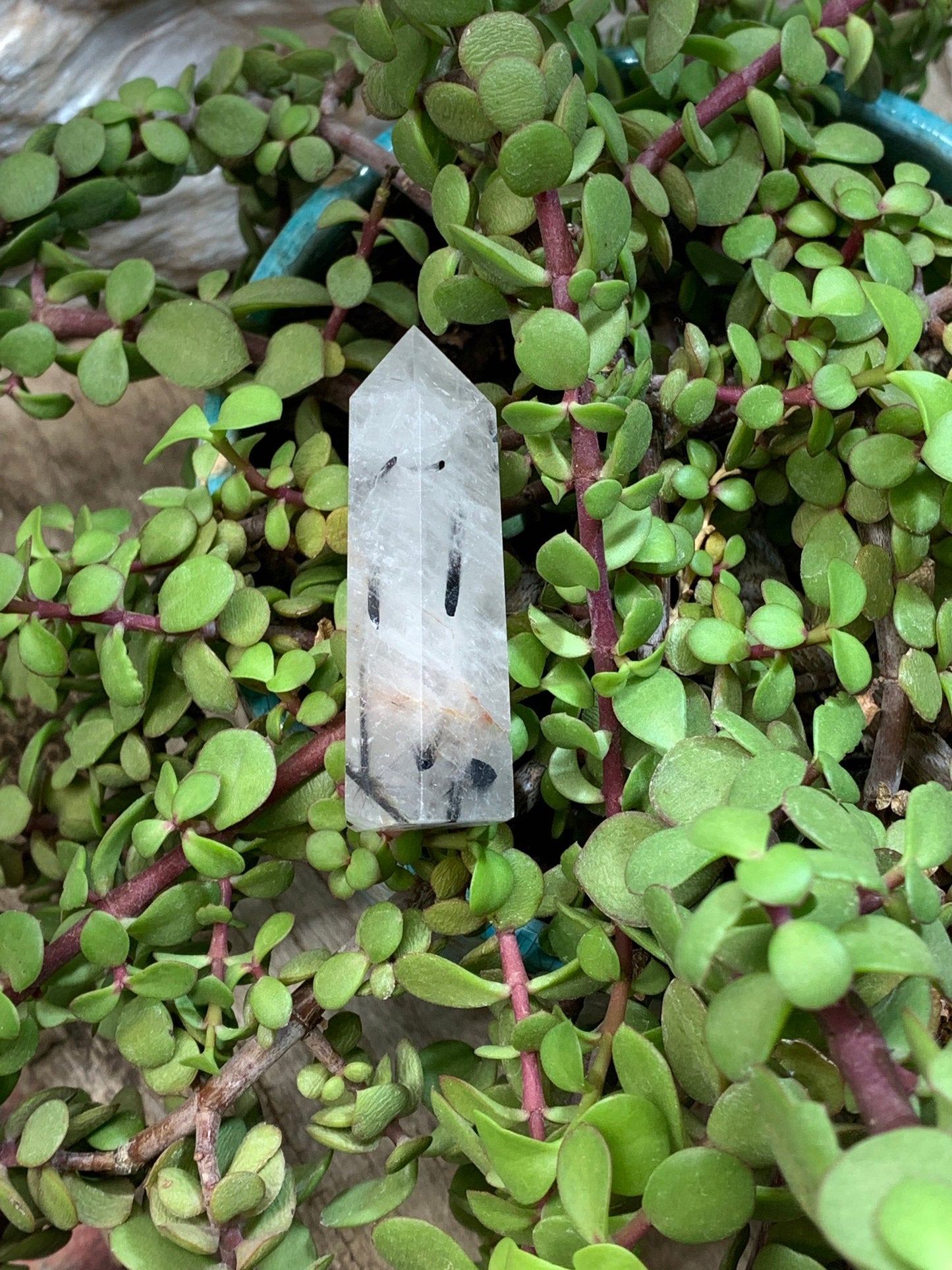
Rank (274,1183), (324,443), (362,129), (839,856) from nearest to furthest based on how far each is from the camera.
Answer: (839,856) < (274,1183) < (324,443) < (362,129)

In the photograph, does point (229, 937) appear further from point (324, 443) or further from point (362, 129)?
point (362, 129)

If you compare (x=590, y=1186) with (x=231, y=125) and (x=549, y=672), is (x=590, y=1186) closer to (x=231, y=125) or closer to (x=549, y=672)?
(x=549, y=672)

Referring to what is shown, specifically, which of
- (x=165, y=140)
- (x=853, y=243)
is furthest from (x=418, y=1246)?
(x=165, y=140)

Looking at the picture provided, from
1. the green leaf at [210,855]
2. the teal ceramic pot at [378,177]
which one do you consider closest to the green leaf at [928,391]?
the teal ceramic pot at [378,177]

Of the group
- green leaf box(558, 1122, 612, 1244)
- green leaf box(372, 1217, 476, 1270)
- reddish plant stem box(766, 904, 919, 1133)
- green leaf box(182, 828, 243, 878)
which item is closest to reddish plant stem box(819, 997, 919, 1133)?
reddish plant stem box(766, 904, 919, 1133)

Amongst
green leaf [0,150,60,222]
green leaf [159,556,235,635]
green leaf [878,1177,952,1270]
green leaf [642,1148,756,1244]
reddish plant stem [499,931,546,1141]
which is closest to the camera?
green leaf [878,1177,952,1270]

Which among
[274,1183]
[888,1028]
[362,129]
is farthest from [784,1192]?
[362,129]

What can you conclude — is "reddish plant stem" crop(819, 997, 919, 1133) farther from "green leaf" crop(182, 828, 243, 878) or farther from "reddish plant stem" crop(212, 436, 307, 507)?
"reddish plant stem" crop(212, 436, 307, 507)
